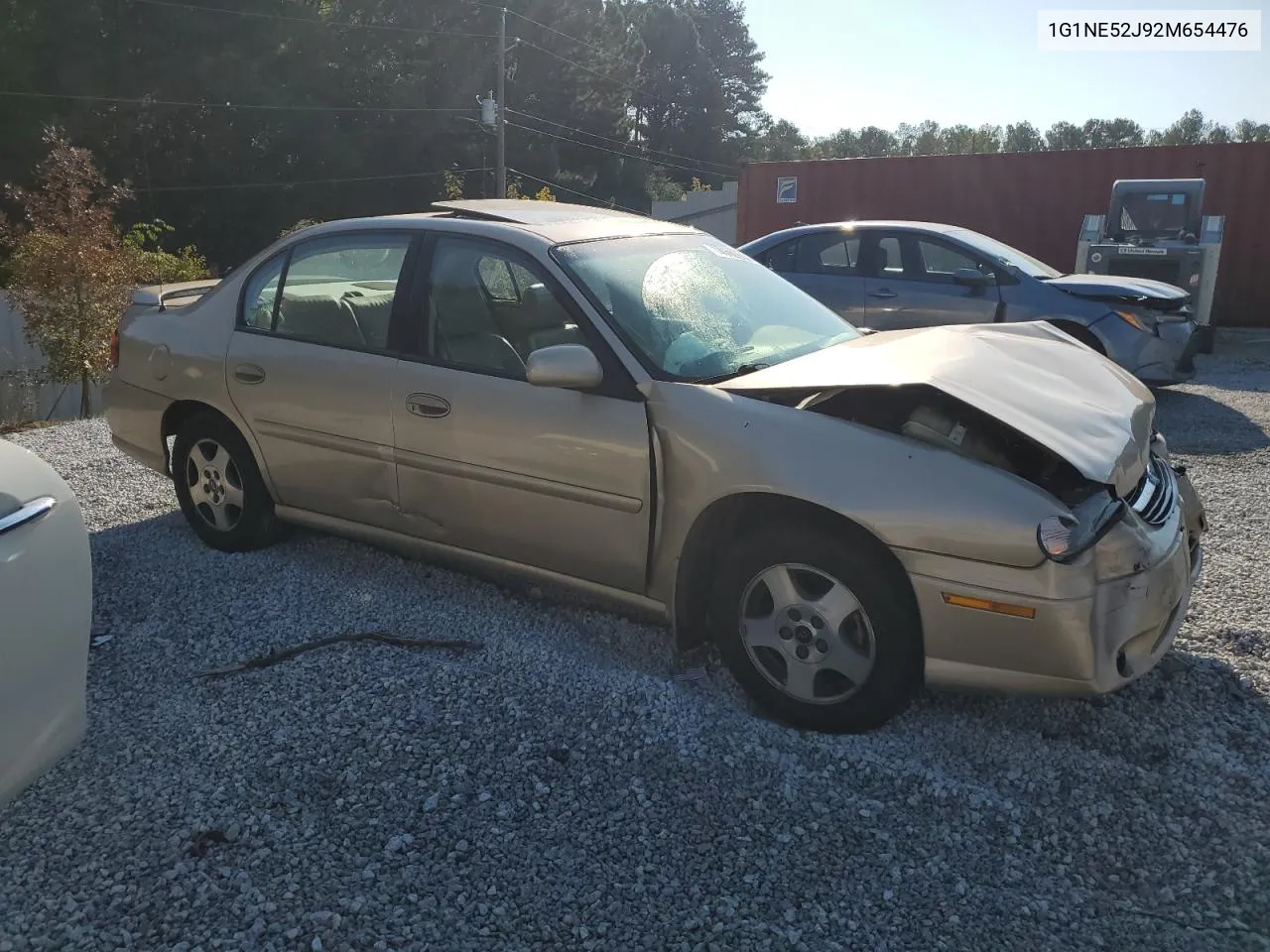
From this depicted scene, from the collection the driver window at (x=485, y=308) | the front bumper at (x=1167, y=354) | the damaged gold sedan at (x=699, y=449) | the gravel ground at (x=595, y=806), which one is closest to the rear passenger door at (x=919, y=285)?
the front bumper at (x=1167, y=354)

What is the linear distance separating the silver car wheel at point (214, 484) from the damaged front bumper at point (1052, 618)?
3230 millimetres

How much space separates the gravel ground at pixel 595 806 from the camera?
2.47 meters

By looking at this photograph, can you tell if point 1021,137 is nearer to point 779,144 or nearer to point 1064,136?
point 1064,136

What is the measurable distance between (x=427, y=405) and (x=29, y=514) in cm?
168

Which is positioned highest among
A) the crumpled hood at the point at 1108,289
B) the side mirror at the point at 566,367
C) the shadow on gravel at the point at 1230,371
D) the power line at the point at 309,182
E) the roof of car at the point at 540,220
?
the power line at the point at 309,182

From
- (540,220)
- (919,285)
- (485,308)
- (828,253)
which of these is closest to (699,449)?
(485,308)

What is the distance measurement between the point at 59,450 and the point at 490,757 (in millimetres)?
5584

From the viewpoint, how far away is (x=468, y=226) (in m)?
4.09

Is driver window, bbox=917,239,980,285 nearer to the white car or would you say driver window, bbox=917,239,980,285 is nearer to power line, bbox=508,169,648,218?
the white car

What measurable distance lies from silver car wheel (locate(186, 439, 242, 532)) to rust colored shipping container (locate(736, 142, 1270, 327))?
45.6 ft

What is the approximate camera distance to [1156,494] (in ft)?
11.1

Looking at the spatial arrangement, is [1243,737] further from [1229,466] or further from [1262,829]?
[1229,466]

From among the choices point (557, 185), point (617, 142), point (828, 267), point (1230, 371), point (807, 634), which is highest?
point (617, 142)

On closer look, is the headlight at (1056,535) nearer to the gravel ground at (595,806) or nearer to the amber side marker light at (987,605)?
the amber side marker light at (987,605)
